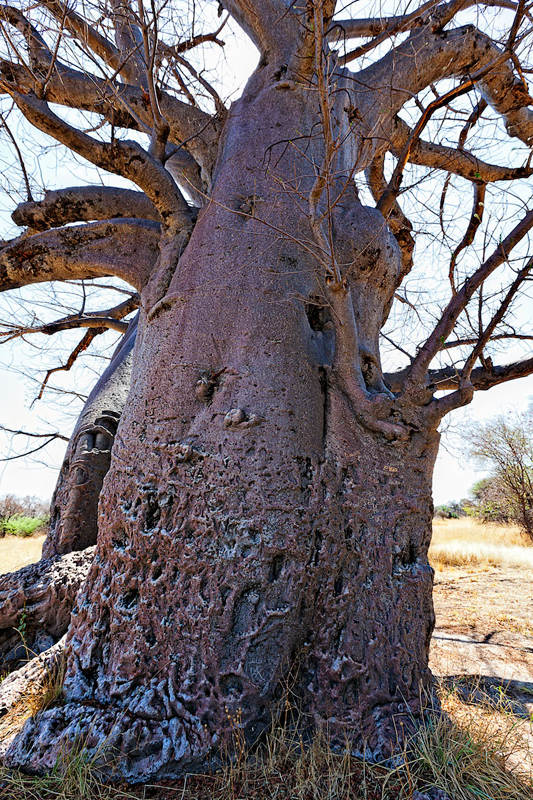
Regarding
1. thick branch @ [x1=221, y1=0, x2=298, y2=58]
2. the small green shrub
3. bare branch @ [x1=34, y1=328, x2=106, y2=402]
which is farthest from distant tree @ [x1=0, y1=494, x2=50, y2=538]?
thick branch @ [x1=221, y1=0, x2=298, y2=58]

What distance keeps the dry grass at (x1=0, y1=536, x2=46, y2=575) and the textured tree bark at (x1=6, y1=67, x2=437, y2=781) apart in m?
4.74

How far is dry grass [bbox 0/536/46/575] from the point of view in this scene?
6.75 metres

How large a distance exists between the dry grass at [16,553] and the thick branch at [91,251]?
4358 millimetres

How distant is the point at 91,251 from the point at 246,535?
72.4 inches

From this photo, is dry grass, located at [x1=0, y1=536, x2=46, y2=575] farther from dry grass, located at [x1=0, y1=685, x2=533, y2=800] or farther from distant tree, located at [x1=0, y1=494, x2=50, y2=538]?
dry grass, located at [x1=0, y1=685, x2=533, y2=800]

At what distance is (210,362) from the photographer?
1949 mm

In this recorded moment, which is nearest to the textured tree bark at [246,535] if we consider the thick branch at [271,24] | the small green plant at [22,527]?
the thick branch at [271,24]

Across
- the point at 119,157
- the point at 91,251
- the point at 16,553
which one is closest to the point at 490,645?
the point at 91,251

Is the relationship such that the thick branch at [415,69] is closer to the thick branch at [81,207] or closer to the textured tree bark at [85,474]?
the thick branch at [81,207]

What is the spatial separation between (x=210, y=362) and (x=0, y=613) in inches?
68.6

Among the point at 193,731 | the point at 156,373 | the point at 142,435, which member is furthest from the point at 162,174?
the point at 193,731

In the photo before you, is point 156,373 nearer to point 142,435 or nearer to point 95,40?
point 142,435

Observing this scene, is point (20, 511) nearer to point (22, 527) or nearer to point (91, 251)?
point (22, 527)

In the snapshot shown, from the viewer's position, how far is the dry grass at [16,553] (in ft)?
22.1
